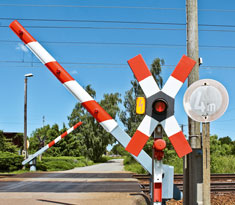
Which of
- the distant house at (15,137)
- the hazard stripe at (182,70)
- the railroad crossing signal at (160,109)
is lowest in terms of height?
the distant house at (15,137)

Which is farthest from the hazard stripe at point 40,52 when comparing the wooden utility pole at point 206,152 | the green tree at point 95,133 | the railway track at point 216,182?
the green tree at point 95,133

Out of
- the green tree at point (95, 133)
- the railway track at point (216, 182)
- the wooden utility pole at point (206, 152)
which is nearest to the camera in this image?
the wooden utility pole at point (206, 152)

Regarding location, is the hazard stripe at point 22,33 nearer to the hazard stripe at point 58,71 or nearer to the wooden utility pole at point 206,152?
the hazard stripe at point 58,71

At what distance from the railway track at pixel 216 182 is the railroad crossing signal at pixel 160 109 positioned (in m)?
5.93

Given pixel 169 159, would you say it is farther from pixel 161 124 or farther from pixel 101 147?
pixel 101 147

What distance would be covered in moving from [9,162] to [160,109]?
55.1ft

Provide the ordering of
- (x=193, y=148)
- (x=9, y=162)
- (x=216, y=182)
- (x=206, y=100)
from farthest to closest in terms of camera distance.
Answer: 1. (x=9, y=162)
2. (x=216, y=182)
3. (x=193, y=148)
4. (x=206, y=100)

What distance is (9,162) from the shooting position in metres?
16.9

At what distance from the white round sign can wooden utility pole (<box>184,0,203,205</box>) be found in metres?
1.00

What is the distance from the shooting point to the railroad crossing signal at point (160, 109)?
8.23 feet

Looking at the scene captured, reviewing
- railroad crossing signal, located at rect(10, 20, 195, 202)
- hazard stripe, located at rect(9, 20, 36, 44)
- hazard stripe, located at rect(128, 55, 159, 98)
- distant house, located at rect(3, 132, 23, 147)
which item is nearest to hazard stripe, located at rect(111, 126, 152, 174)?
railroad crossing signal, located at rect(10, 20, 195, 202)

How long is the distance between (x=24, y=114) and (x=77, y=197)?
13.8 metres

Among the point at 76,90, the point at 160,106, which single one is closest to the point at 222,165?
the point at 76,90

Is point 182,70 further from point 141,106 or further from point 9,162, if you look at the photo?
point 9,162
